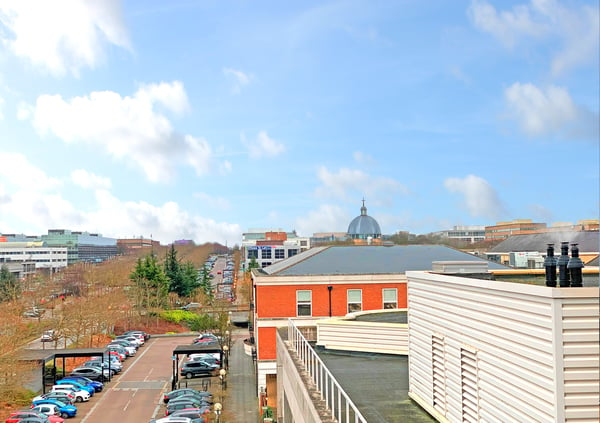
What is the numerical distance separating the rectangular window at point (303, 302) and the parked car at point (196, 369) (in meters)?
15.0

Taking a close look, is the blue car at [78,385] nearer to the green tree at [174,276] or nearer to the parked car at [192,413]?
the parked car at [192,413]

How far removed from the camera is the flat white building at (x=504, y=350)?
590cm

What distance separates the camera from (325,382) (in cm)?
1387

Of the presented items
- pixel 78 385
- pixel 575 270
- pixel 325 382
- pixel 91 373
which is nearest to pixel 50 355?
pixel 78 385

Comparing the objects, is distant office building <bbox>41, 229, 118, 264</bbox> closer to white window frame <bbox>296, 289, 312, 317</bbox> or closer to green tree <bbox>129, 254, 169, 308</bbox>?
green tree <bbox>129, 254, 169, 308</bbox>

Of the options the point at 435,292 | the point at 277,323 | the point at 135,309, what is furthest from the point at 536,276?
the point at 135,309

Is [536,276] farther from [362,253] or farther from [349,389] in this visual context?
[362,253]

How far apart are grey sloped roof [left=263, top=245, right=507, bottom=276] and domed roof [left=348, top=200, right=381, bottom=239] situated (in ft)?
430

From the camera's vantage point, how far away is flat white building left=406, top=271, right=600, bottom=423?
590cm

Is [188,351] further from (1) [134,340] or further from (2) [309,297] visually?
(1) [134,340]

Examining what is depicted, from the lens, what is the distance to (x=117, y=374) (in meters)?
45.0

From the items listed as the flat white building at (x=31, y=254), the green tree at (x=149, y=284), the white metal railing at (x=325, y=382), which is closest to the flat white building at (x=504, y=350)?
the white metal railing at (x=325, y=382)

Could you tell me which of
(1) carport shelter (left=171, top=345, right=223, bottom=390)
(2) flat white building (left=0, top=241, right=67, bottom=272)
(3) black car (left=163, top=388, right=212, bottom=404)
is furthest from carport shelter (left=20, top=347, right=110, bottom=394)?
(2) flat white building (left=0, top=241, right=67, bottom=272)

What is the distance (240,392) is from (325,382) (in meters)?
26.0
